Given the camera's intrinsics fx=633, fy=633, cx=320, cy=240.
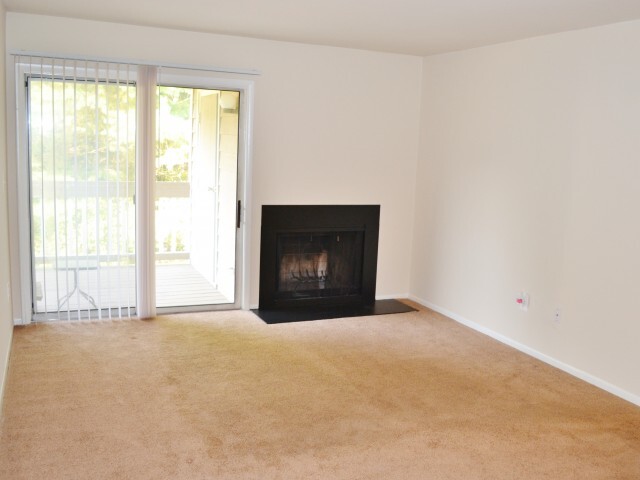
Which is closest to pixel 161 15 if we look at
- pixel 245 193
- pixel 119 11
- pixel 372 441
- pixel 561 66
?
pixel 119 11

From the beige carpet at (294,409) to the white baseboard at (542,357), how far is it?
0.08 metres

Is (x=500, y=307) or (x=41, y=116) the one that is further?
(x=500, y=307)

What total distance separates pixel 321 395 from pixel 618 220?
207cm

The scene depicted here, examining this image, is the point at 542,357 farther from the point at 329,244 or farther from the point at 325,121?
the point at 325,121

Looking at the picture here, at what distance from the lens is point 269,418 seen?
3.35 meters

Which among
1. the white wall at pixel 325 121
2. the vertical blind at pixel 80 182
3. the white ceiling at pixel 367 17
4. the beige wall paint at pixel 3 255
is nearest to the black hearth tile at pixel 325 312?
the white wall at pixel 325 121

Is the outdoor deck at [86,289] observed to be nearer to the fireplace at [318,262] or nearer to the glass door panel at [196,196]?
the glass door panel at [196,196]

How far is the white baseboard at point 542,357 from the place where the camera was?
3.83 m

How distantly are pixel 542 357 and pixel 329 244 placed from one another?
6.87ft

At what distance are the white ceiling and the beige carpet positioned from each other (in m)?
2.23

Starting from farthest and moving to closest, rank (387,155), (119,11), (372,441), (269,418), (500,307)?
(387,155)
(500,307)
(119,11)
(269,418)
(372,441)

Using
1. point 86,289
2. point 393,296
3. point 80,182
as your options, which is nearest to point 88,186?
point 80,182

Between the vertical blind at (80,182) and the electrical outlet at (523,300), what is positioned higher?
the vertical blind at (80,182)

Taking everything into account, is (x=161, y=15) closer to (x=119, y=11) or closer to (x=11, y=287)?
(x=119, y=11)
